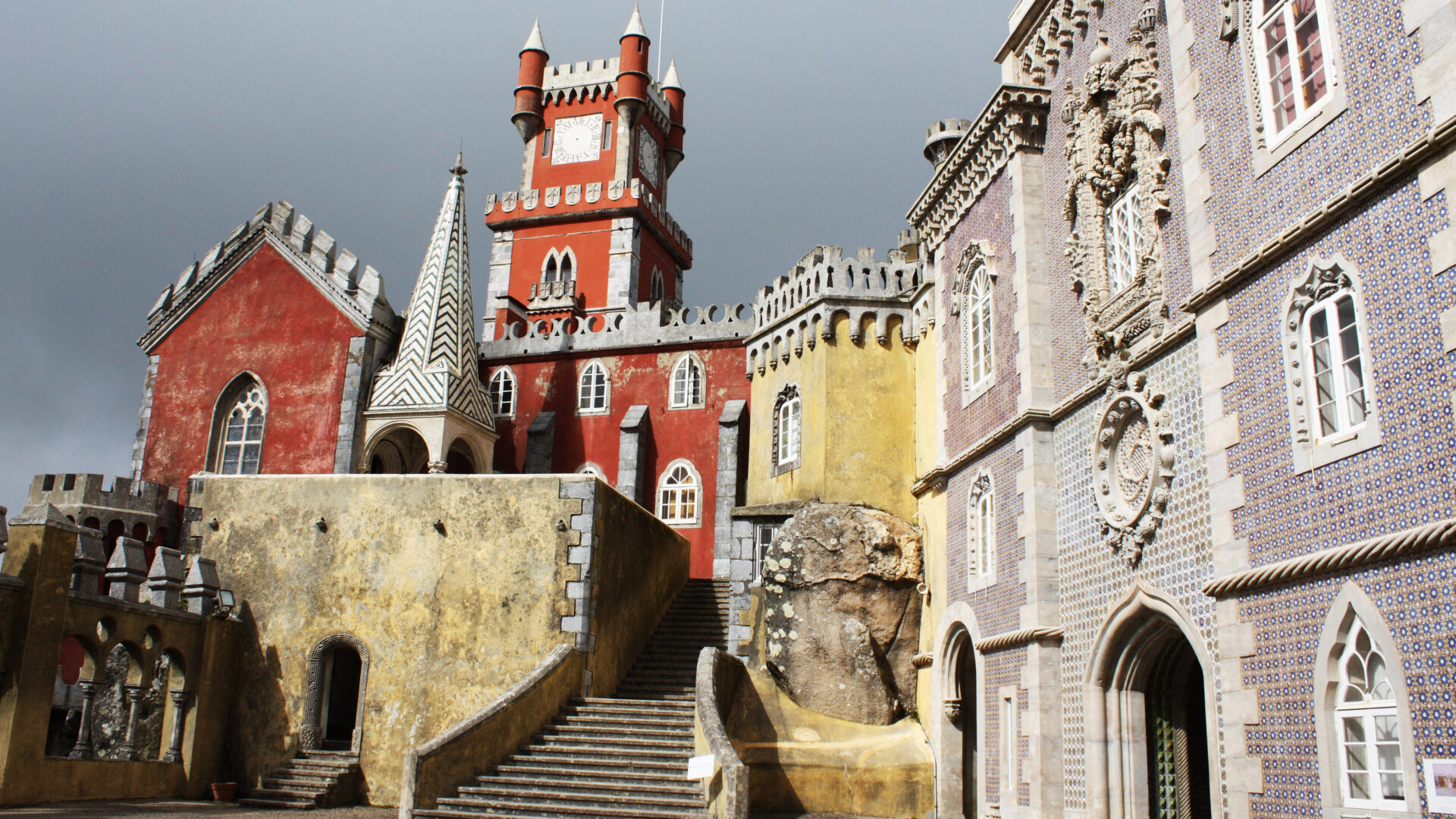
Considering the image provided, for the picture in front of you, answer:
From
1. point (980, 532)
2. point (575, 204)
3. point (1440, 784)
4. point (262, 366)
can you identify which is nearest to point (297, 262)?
point (262, 366)

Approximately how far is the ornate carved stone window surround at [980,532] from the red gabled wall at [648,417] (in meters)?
9.65

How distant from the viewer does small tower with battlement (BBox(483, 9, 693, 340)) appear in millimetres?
34719

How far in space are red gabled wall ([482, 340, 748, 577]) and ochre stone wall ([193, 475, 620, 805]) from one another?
762 cm

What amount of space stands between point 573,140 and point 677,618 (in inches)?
823

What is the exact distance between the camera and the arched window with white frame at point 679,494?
25172mm

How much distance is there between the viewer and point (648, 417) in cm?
2611

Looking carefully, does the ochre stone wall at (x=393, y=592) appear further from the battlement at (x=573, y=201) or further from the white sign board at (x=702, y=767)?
the battlement at (x=573, y=201)

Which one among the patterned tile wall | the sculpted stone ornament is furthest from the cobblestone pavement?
the sculpted stone ornament

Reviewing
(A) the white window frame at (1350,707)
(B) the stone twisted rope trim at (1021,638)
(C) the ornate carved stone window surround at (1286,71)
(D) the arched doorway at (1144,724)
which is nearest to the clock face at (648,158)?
(B) the stone twisted rope trim at (1021,638)

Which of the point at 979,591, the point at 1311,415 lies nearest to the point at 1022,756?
the point at 979,591

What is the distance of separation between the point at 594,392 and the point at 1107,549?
16716 mm

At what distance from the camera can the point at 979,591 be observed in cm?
1484

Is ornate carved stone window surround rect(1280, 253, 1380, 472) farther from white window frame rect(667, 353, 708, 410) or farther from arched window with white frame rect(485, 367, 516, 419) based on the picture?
arched window with white frame rect(485, 367, 516, 419)

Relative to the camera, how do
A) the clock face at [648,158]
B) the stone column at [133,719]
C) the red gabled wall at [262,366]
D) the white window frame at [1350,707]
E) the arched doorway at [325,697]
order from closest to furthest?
the white window frame at [1350,707] → the stone column at [133,719] → the arched doorway at [325,697] → the red gabled wall at [262,366] → the clock face at [648,158]
